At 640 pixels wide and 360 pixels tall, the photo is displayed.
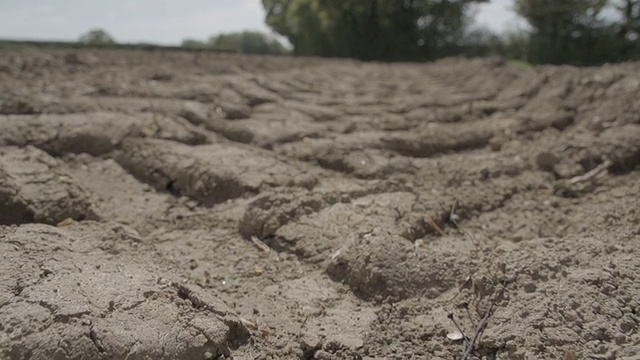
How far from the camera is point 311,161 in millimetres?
3584

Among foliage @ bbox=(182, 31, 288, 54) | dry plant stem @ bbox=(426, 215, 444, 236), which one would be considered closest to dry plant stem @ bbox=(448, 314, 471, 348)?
dry plant stem @ bbox=(426, 215, 444, 236)

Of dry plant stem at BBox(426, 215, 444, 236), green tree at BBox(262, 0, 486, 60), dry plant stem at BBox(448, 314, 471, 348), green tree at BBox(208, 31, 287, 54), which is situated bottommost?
green tree at BBox(208, 31, 287, 54)

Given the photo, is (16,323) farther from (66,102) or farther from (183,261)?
(66,102)

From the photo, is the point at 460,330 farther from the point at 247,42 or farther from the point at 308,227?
the point at 247,42

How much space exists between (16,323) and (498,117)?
4231 mm

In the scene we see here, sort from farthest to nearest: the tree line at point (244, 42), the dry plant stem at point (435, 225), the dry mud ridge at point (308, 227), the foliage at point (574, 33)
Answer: the tree line at point (244, 42) → the foliage at point (574, 33) → the dry plant stem at point (435, 225) → the dry mud ridge at point (308, 227)

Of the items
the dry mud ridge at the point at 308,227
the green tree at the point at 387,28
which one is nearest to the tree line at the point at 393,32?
the green tree at the point at 387,28

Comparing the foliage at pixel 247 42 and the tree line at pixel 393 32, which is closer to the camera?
the tree line at pixel 393 32

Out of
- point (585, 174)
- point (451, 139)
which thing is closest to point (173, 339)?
point (585, 174)

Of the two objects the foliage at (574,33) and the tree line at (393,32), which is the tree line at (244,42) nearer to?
the tree line at (393,32)

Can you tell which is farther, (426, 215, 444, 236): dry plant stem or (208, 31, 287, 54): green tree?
(208, 31, 287, 54): green tree

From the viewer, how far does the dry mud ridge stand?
1.74 m

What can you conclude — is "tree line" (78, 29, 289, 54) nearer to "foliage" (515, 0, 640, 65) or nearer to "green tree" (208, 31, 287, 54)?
"green tree" (208, 31, 287, 54)

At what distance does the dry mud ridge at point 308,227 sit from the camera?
174cm
